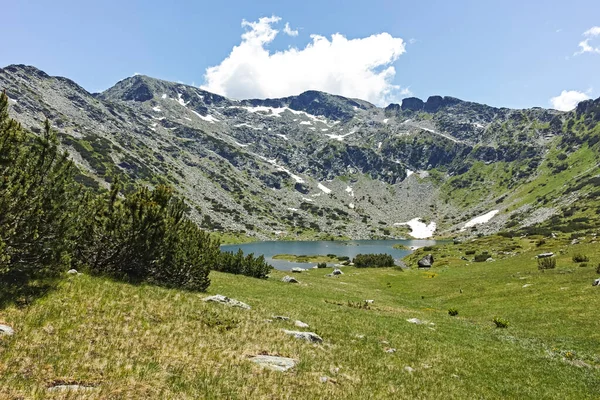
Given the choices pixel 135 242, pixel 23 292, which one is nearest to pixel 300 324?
pixel 135 242

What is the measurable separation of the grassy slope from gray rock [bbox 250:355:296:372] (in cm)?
44

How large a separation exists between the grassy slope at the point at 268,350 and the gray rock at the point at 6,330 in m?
0.22

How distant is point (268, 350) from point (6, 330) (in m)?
9.34

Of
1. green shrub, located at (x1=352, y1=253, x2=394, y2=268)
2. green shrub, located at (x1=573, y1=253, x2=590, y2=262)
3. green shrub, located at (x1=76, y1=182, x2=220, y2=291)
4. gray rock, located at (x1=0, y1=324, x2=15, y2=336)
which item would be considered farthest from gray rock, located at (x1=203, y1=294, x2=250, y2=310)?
green shrub, located at (x1=352, y1=253, x2=394, y2=268)

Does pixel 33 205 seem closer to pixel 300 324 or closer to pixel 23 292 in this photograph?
pixel 23 292

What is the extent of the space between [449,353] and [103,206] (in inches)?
937

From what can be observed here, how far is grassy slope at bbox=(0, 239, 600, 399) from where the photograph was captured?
33.7ft

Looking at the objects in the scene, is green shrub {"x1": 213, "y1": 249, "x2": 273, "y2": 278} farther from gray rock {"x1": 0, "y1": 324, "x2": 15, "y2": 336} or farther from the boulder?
the boulder

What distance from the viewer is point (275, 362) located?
44.6ft

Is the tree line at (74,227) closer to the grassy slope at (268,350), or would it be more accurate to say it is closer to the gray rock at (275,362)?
the grassy slope at (268,350)

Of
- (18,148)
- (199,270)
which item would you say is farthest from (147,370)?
(199,270)

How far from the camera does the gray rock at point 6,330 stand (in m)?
11.0

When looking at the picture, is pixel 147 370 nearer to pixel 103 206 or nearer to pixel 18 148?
pixel 18 148

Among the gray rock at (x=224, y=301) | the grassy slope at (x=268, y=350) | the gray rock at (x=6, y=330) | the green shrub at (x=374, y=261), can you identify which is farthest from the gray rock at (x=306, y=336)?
the green shrub at (x=374, y=261)
